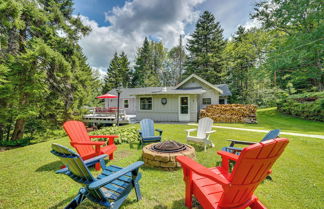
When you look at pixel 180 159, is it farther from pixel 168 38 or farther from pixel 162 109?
pixel 168 38

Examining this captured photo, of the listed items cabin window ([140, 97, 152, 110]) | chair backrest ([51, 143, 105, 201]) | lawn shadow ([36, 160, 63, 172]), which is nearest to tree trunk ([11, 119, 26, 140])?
lawn shadow ([36, 160, 63, 172])

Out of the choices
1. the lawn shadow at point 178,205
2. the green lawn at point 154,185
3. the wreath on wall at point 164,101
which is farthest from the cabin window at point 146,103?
the lawn shadow at point 178,205

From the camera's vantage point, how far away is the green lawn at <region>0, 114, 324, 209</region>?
2.25 meters

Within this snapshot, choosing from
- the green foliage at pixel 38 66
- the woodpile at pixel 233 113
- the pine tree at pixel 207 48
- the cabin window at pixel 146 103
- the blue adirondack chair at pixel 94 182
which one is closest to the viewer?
the blue adirondack chair at pixel 94 182

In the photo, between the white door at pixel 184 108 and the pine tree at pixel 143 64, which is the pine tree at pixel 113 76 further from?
the white door at pixel 184 108

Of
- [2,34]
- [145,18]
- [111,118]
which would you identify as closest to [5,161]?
[2,34]

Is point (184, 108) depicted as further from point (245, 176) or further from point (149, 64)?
point (149, 64)

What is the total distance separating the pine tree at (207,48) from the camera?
74.6 ft

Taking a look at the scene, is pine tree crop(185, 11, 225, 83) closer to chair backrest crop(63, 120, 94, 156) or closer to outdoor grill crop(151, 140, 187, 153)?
outdoor grill crop(151, 140, 187, 153)

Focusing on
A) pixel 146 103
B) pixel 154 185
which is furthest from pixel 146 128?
pixel 146 103

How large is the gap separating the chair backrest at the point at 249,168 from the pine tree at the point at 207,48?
22684 mm

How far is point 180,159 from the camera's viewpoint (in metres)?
2.04

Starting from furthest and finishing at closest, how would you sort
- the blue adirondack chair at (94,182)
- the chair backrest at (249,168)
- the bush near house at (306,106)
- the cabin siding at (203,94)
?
the cabin siding at (203,94)
the bush near house at (306,106)
the blue adirondack chair at (94,182)
the chair backrest at (249,168)

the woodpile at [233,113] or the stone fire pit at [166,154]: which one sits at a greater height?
the woodpile at [233,113]
